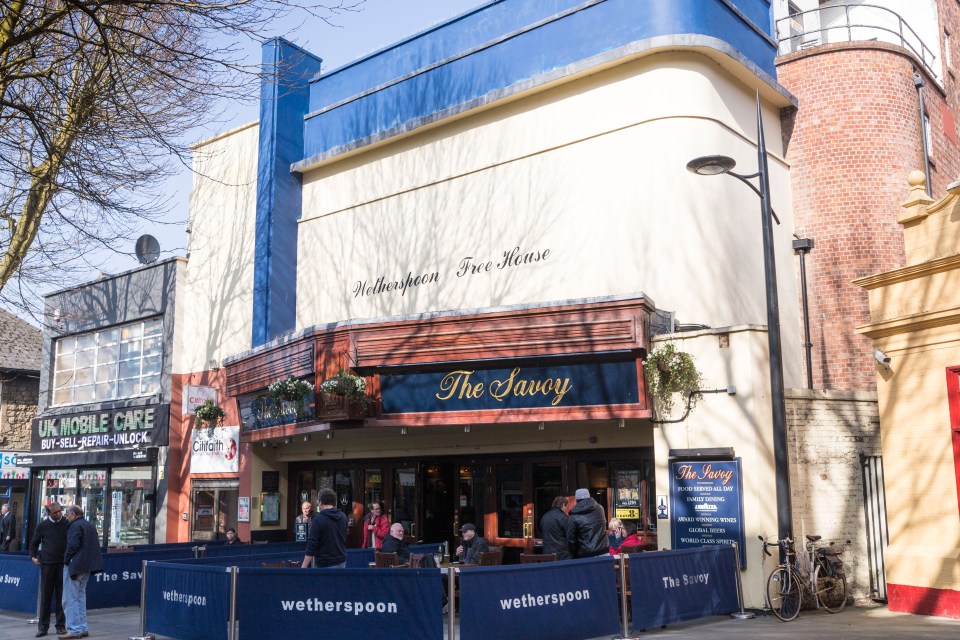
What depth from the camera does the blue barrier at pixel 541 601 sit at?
9.55 meters

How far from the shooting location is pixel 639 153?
16734 mm

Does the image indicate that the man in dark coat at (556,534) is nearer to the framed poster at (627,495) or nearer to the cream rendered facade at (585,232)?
the cream rendered facade at (585,232)

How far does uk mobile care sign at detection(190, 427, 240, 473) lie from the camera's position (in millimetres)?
22234

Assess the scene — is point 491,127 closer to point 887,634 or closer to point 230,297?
point 230,297

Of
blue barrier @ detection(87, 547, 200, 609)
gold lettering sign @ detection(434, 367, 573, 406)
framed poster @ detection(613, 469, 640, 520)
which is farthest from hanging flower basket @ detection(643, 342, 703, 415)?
blue barrier @ detection(87, 547, 200, 609)

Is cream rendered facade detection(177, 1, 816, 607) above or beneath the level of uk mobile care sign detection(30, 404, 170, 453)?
above

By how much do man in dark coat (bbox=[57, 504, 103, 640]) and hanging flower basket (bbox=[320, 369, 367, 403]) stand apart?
479 centimetres

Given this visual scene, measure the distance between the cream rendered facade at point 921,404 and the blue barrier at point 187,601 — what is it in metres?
8.99

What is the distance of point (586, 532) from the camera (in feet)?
39.7

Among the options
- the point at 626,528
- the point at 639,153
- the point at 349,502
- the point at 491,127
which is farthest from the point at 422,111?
the point at 626,528

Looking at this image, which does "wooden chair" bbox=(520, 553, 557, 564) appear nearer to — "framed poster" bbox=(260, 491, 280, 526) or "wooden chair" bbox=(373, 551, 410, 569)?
"wooden chair" bbox=(373, 551, 410, 569)

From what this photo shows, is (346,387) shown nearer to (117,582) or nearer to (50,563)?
(117,582)

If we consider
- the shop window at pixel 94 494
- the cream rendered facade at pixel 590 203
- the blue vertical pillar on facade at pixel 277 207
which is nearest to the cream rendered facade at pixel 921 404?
the cream rendered facade at pixel 590 203

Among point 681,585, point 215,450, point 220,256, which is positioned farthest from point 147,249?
point 681,585
